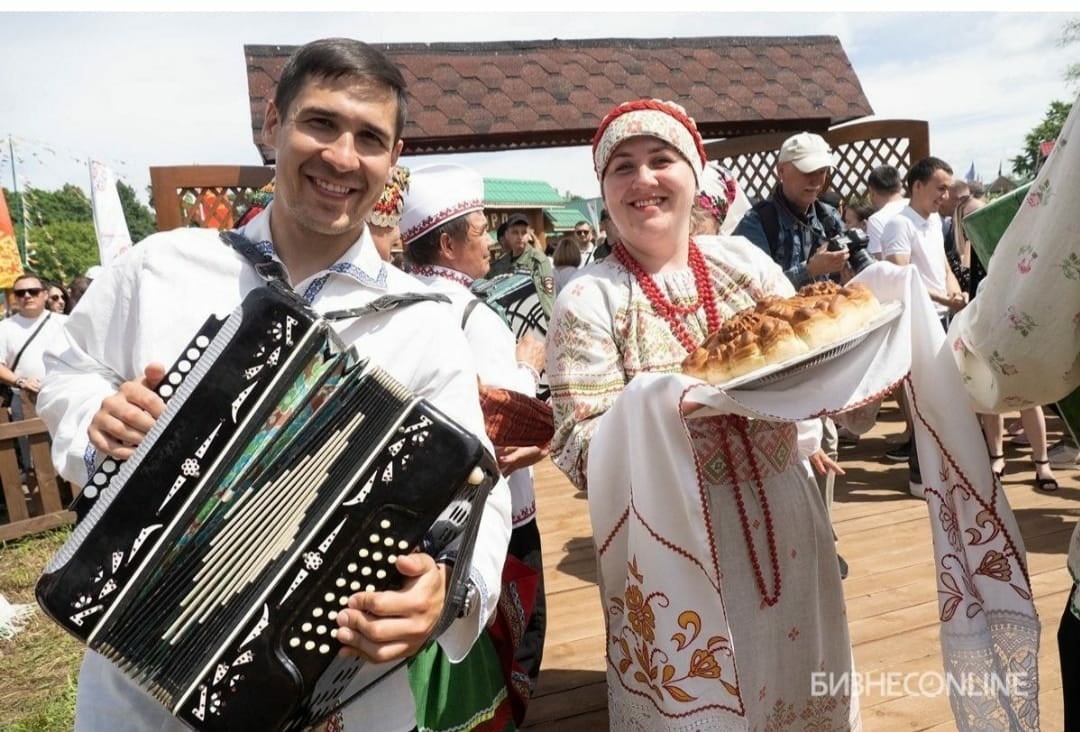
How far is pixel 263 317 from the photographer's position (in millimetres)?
1260

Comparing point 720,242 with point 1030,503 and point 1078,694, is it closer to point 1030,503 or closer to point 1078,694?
point 1078,694

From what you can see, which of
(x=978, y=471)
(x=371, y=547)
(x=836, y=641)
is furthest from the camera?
(x=836, y=641)

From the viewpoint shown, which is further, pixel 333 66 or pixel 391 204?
pixel 391 204

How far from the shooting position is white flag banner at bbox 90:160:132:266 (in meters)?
7.90

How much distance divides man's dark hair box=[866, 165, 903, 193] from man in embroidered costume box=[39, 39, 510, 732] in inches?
206

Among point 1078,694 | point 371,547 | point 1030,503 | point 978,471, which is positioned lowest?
point 1030,503

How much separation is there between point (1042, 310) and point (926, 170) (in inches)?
183

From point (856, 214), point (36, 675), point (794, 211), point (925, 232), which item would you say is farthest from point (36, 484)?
point (856, 214)

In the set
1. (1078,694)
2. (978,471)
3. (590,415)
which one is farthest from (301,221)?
(1078,694)

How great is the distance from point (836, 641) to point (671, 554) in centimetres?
68

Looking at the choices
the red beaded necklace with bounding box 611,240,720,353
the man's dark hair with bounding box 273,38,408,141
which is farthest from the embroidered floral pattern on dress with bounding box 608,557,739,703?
the man's dark hair with bounding box 273,38,408,141

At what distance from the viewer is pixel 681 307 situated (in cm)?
208

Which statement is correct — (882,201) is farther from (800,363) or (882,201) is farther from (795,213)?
(800,363)

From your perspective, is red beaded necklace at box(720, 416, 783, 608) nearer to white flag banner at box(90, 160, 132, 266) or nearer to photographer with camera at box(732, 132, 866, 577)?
photographer with camera at box(732, 132, 866, 577)
